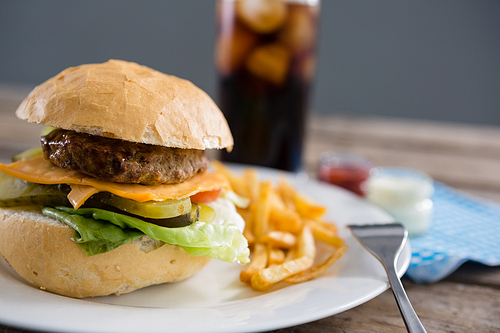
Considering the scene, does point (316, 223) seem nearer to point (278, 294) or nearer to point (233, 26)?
point (278, 294)

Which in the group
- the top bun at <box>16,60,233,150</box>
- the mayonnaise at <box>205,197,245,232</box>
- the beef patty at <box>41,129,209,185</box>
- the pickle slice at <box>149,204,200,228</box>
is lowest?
the mayonnaise at <box>205,197,245,232</box>

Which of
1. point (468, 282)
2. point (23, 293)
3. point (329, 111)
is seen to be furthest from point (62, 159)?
point (329, 111)

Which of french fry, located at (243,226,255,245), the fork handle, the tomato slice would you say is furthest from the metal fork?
the tomato slice

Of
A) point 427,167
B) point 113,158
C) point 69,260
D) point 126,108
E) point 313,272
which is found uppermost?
point 126,108

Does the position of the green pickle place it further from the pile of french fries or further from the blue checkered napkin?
the blue checkered napkin

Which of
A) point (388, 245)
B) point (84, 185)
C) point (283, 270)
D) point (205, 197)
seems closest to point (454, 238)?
point (388, 245)

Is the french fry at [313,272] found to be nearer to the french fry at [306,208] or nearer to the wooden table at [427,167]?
the wooden table at [427,167]

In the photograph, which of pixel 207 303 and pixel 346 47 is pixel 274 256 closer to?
pixel 207 303
